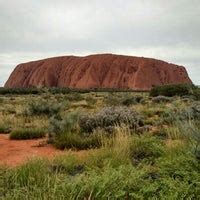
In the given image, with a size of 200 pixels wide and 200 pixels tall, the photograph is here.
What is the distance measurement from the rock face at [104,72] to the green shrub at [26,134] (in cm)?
10932

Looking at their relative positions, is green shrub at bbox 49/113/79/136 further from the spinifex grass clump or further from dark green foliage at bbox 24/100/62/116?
dark green foliage at bbox 24/100/62/116

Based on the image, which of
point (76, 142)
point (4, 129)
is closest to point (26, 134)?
point (4, 129)

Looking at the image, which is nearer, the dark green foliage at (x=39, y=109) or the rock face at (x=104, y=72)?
the dark green foliage at (x=39, y=109)

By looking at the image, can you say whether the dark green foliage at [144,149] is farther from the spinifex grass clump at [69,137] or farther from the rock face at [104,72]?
the rock face at [104,72]

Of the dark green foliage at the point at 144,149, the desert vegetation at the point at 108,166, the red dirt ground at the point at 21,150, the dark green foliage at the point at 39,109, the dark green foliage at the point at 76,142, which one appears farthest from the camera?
the dark green foliage at the point at 39,109

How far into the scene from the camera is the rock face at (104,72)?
127938mm

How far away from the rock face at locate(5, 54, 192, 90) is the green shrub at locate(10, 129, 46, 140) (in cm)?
10932

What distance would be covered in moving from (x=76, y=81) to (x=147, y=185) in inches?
5088

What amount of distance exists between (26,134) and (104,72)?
12195cm

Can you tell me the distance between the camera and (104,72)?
134000mm

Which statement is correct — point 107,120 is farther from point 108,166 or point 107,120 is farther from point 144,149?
point 108,166

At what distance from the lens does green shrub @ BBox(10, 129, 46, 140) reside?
12.3m

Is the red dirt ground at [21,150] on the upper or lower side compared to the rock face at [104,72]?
lower

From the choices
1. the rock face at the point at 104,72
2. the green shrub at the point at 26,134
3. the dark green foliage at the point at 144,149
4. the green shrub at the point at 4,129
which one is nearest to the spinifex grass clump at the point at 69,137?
the green shrub at the point at 26,134
